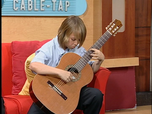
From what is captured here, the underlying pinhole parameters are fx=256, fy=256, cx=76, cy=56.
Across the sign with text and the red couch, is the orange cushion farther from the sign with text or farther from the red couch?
the sign with text

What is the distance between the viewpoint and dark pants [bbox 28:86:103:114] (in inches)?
69.3

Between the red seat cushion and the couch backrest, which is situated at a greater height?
the couch backrest

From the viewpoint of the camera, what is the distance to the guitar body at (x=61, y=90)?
1.71 meters

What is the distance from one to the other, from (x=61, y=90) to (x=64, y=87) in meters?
0.03

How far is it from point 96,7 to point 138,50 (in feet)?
2.32

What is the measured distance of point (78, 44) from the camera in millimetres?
2033

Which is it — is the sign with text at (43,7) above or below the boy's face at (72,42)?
above

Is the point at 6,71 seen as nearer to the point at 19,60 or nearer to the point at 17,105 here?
the point at 19,60

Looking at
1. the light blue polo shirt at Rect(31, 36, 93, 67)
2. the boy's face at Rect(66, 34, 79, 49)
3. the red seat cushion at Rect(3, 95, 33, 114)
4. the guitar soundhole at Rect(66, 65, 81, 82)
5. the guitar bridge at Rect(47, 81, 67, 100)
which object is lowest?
the red seat cushion at Rect(3, 95, 33, 114)

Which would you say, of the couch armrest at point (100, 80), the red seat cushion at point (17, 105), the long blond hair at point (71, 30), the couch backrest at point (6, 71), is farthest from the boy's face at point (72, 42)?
the couch backrest at point (6, 71)

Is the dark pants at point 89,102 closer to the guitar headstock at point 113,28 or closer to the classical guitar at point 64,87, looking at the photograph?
the classical guitar at point 64,87

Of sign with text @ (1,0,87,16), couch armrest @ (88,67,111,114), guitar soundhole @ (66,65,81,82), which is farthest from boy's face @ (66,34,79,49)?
sign with text @ (1,0,87,16)

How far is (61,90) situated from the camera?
1765mm

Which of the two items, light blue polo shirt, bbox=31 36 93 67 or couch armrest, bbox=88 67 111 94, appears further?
couch armrest, bbox=88 67 111 94
